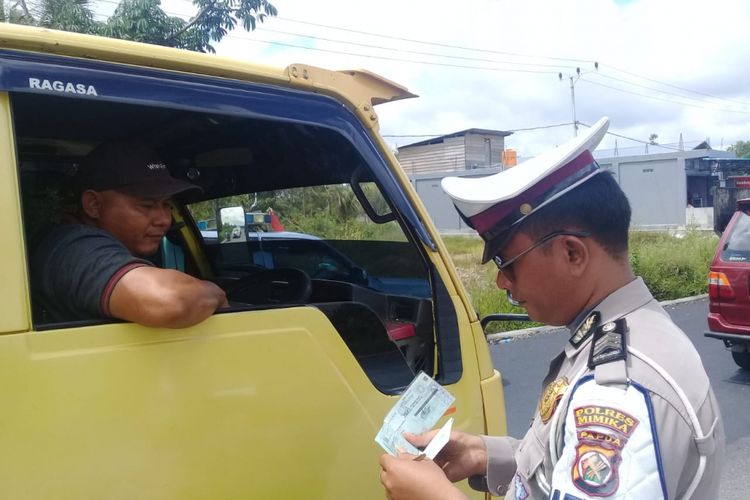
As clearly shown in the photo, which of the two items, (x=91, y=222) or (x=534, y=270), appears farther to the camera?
(x=91, y=222)

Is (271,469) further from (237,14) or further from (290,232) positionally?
(237,14)

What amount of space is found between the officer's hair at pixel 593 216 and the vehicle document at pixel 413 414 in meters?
0.52

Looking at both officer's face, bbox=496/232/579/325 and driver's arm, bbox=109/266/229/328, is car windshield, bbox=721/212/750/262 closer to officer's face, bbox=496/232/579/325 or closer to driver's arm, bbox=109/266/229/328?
officer's face, bbox=496/232/579/325

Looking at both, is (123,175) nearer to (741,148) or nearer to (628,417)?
(628,417)

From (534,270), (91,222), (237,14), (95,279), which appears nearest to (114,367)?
(95,279)

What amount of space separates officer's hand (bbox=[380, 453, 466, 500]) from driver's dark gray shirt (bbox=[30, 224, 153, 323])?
73 centimetres

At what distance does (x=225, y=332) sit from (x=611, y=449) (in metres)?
0.87

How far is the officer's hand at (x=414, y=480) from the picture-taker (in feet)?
4.06

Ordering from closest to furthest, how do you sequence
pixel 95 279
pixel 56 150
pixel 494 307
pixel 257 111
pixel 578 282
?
1. pixel 578 282
2. pixel 95 279
3. pixel 257 111
4. pixel 56 150
5. pixel 494 307

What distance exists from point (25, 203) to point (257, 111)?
2.49ft

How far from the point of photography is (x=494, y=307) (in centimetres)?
841

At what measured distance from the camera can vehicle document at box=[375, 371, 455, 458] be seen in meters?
1.47

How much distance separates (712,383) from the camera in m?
5.82

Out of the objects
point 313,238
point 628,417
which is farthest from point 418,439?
point 313,238
